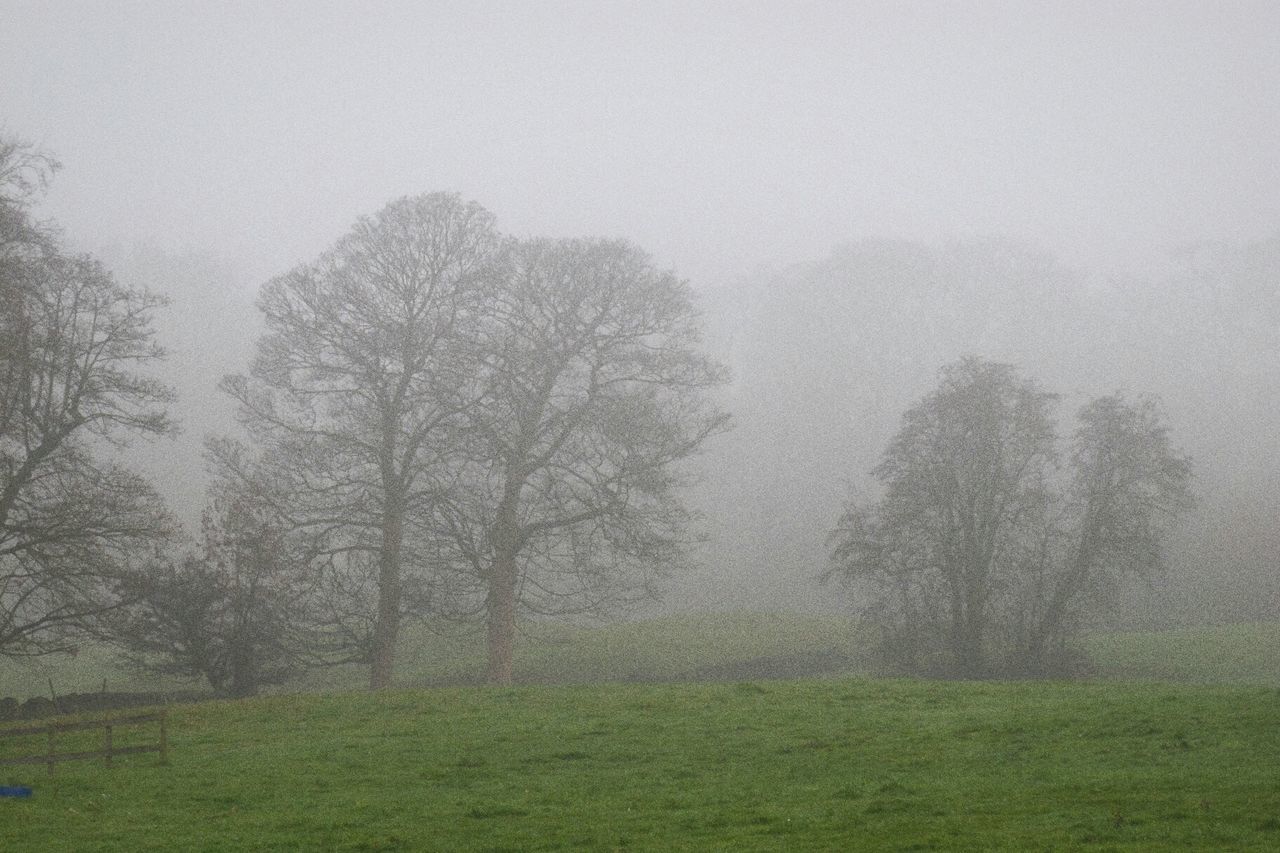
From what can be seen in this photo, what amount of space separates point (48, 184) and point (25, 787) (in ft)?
45.7

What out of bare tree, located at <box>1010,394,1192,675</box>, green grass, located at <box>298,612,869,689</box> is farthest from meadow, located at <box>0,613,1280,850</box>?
green grass, located at <box>298,612,869,689</box>

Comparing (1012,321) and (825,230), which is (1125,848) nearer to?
(1012,321)

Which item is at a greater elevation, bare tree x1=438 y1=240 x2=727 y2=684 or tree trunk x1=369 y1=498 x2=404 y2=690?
bare tree x1=438 y1=240 x2=727 y2=684

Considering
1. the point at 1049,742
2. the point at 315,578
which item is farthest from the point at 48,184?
the point at 1049,742

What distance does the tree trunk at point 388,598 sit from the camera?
28484 mm

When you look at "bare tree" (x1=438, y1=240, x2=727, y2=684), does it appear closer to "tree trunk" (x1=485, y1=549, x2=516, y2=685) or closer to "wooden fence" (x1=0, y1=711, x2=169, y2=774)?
"tree trunk" (x1=485, y1=549, x2=516, y2=685)

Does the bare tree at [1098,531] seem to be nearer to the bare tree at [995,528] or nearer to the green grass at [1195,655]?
the bare tree at [995,528]

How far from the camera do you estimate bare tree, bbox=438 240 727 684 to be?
28594 mm

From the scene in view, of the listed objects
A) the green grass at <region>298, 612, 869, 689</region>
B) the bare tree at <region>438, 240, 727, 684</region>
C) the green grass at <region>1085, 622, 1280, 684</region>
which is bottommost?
the green grass at <region>1085, 622, 1280, 684</region>

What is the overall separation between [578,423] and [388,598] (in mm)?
7243

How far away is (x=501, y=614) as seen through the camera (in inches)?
1156

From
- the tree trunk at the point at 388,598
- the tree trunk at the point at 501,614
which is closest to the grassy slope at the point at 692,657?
the tree trunk at the point at 501,614

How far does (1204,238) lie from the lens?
87.9 metres

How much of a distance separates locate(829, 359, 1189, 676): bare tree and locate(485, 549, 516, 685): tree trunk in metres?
12.0
